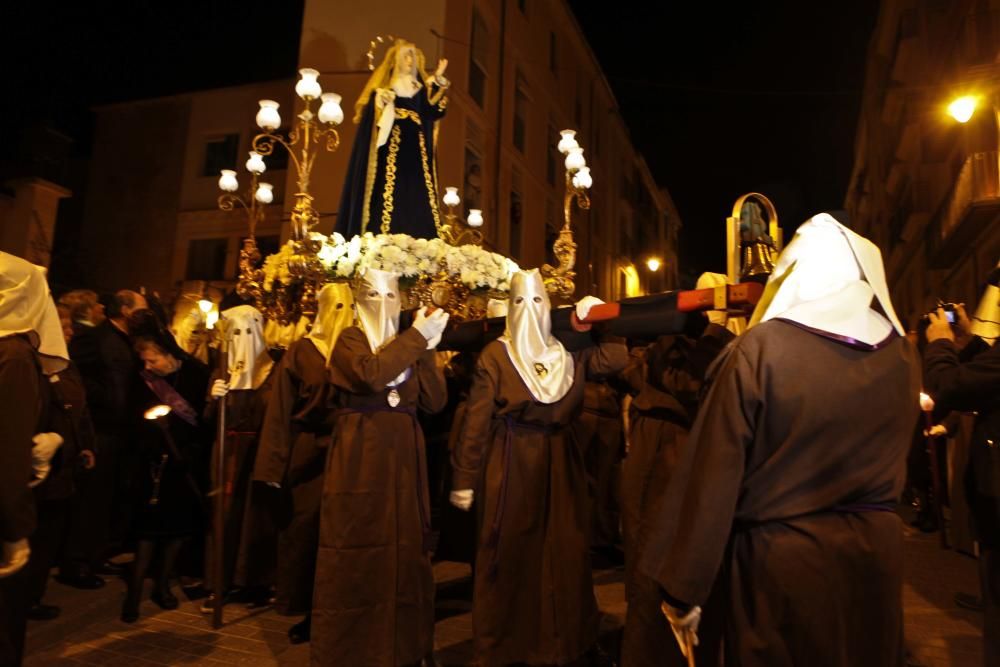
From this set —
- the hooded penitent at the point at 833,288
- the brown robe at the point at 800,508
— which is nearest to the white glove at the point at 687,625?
the brown robe at the point at 800,508

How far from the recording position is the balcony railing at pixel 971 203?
14.6m

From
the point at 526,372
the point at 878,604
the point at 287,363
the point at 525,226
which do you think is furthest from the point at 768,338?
the point at 525,226

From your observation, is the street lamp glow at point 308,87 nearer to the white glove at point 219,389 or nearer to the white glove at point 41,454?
the white glove at point 219,389

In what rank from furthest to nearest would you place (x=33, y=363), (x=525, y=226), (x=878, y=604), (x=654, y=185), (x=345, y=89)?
(x=654, y=185) → (x=525, y=226) → (x=345, y=89) → (x=33, y=363) → (x=878, y=604)

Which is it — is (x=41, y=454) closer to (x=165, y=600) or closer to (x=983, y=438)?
(x=165, y=600)

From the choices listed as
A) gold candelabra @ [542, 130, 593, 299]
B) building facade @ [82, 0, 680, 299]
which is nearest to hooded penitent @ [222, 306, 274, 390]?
gold candelabra @ [542, 130, 593, 299]

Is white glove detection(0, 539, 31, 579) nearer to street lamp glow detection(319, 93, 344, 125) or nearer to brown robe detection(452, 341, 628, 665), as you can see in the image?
brown robe detection(452, 341, 628, 665)

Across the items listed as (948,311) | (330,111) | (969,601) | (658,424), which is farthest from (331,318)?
(969,601)

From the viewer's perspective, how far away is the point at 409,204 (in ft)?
24.7

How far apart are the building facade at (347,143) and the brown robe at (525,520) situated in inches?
420

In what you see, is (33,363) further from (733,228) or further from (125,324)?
(733,228)

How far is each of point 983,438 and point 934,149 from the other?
21.5m

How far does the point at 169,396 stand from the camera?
538 cm

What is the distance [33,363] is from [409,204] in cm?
479
